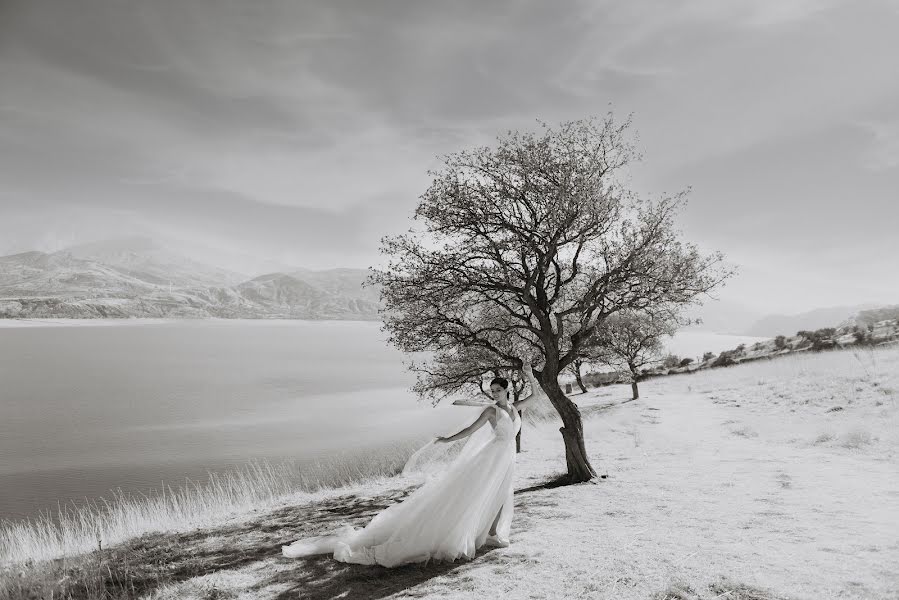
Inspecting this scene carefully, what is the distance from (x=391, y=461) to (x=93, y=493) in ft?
46.6

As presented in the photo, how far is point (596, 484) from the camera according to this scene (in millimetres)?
13500

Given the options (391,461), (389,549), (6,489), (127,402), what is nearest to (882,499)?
(389,549)

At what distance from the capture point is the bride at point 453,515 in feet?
25.6

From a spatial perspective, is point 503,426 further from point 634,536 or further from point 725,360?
point 725,360

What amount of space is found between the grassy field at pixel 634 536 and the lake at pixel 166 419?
3653 millimetres

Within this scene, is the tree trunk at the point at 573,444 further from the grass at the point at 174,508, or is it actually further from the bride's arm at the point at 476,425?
the grass at the point at 174,508

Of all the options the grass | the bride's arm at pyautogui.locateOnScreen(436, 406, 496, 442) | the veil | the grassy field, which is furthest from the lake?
the grassy field

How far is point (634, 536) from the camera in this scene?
27.2 ft

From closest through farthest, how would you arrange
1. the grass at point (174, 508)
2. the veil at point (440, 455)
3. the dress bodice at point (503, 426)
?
the dress bodice at point (503, 426), the veil at point (440, 455), the grass at point (174, 508)

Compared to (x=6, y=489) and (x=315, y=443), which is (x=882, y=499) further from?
(x=6, y=489)

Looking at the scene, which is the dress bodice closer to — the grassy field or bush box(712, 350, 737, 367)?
the grassy field

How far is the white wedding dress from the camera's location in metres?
7.80

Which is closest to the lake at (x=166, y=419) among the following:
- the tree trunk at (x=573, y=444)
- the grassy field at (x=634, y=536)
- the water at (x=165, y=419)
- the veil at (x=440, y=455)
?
the water at (x=165, y=419)

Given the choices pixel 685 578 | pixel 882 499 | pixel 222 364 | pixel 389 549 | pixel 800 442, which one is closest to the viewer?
pixel 685 578
